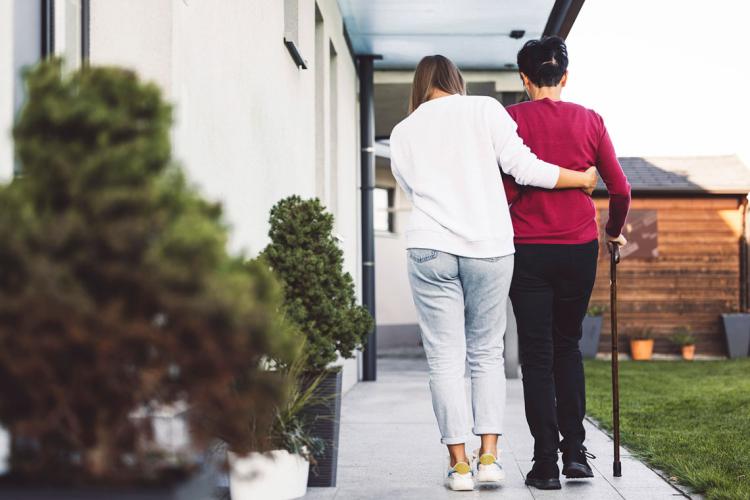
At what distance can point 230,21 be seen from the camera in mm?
3270

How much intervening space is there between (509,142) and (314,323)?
0.84 meters

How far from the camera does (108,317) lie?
1161 mm

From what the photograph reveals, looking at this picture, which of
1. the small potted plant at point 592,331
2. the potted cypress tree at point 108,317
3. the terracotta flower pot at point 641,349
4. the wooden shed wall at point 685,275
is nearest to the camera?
the potted cypress tree at point 108,317

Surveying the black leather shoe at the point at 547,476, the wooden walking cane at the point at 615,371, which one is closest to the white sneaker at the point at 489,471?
the black leather shoe at the point at 547,476

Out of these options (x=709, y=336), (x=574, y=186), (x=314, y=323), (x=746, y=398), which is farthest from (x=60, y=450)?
(x=709, y=336)

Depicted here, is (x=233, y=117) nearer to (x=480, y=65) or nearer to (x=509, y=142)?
(x=509, y=142)

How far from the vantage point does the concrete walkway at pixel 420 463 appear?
118 inches

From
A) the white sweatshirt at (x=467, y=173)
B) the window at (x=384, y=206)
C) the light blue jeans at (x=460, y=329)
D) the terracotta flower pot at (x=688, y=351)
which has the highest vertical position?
the window at (x=384, y=206)

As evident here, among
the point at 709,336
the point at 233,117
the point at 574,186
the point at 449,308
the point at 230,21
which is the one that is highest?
the point at 230,21

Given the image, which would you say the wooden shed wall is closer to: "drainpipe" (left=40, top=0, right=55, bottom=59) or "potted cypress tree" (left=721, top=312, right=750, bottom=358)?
"potted cypress tree" (left=721, top=312, right=750, bottom=358)

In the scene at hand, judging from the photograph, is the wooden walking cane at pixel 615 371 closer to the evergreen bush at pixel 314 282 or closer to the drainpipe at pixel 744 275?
the evergreen bush at pixel 314 282

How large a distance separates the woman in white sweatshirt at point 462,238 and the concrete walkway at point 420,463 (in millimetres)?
193

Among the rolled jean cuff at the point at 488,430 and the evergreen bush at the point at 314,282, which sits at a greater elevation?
the evergreen bush at the point at 314,282

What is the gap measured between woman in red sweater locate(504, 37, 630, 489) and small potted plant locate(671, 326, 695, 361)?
9.63 m
